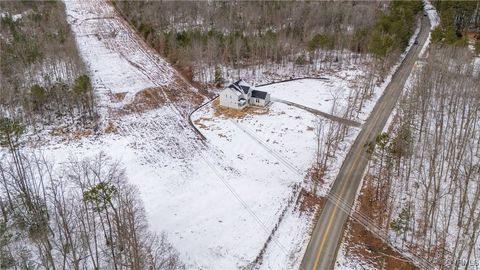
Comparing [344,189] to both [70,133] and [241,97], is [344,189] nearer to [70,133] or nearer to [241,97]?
[241,97]

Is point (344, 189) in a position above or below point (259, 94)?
below

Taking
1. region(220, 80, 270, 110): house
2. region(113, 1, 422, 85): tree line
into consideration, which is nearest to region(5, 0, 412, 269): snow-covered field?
region(220, 80, 270, 110): house

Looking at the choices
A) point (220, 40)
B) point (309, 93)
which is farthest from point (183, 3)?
point (309, 93)

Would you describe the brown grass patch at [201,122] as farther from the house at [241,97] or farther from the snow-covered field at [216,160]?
the house at [241,97]

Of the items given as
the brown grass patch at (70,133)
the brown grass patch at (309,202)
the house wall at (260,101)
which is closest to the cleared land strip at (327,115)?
the house wall at (260,101)

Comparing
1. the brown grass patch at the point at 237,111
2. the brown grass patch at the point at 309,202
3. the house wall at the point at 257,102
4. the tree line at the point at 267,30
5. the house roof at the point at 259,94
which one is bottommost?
the brown grass patch at the point at 309,202

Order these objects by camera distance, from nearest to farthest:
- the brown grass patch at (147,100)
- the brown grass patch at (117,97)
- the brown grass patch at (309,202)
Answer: the brown grass patch at (309,202), the brown grass patch at (147,100), the brown grass patch at (117,97)

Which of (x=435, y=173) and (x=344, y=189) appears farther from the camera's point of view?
(x=344, y=189)

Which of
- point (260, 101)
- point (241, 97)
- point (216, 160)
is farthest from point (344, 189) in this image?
point (241, 97)
